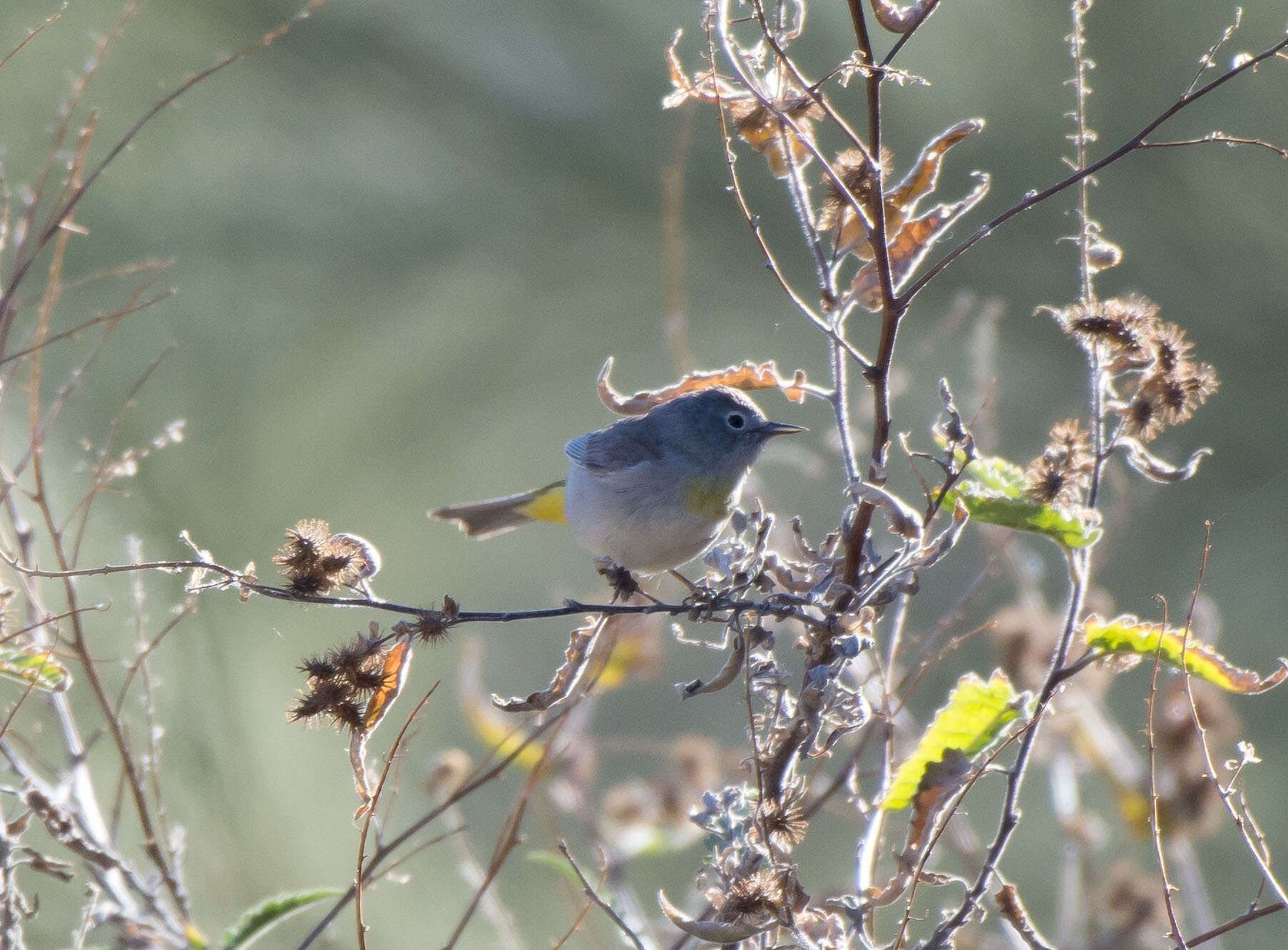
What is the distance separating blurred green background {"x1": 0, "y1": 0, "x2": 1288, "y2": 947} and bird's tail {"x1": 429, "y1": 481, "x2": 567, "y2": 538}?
5.67 feet

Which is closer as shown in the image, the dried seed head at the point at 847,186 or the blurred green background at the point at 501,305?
the dried seed head at the point at 847,186

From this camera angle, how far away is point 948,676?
15.4 feet

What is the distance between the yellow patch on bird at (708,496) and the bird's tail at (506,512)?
1.70 feet

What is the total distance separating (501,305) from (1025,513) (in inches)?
171

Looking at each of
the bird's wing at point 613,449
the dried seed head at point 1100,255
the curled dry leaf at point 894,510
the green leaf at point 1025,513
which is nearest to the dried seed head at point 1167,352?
the dried seed head at point 1100,255

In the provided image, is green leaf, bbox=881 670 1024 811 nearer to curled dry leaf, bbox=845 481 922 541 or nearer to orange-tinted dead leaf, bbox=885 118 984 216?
curled dry leaf, bbox=845 481 922 541

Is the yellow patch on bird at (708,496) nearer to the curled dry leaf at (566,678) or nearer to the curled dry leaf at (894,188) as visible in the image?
the curled dry leaf at (566,678)

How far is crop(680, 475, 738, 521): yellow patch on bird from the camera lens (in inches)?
99.0

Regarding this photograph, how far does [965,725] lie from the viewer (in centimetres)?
137

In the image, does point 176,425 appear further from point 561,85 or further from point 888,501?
point 561,85

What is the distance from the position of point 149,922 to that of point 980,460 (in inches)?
54.6

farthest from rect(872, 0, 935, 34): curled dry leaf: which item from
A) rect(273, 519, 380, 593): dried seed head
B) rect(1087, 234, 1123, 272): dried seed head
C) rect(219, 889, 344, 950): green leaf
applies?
rect(219, 889, 344, 950): green leaf

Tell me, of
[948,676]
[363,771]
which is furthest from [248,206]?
[363,771]

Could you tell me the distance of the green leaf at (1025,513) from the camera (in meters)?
1.29
